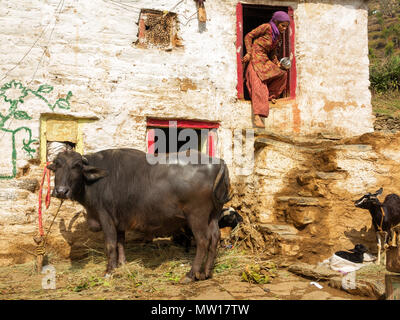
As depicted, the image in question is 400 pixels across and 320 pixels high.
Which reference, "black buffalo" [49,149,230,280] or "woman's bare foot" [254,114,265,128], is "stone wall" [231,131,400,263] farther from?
"black buffalo" [49,149,230,280]

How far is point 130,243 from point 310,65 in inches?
205

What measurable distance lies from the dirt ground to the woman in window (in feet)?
10.7

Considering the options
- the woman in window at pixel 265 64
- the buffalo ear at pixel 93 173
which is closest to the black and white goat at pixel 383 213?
the woman in window at pixel 265 64

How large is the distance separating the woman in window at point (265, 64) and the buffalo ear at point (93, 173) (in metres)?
3.55

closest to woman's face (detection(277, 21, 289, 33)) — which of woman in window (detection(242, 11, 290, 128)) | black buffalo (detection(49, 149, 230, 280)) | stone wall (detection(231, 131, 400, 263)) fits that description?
woman in window (detection(242, 11, 290, 128))

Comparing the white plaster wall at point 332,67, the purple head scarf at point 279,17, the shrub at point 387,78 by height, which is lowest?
the white plaster wall at point 332,67

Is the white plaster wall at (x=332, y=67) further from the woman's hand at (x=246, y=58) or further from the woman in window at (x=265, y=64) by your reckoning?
the woman's hand at (x=246, y=58)

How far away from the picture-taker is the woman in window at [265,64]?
7570 mm

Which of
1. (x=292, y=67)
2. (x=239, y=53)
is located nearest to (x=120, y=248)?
(x=239, y=53)

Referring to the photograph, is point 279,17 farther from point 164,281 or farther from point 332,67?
point 164,281

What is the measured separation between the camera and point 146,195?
16.6ft
